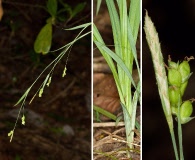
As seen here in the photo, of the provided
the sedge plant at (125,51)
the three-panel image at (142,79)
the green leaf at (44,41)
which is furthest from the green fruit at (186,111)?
the green leaf at (44,41)

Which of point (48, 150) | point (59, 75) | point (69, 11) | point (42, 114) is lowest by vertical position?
point (48, 150)

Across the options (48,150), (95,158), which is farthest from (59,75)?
(95,158)

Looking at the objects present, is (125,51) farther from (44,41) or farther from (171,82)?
(44,41)

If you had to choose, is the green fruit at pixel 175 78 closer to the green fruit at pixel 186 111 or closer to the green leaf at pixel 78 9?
the green fruit at pixel 186 111

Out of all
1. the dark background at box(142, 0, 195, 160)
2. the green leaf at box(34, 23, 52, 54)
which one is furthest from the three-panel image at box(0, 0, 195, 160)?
the green leaf at box(34, 23, 52, 54)

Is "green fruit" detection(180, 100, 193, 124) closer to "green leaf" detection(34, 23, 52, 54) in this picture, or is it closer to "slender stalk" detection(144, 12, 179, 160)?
"slender stalk" detection(144, 12, 179, 160)

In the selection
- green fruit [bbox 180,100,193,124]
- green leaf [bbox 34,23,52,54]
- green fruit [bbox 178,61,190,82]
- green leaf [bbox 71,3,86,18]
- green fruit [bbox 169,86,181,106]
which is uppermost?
green leaf [bbox 71,3,86,18]

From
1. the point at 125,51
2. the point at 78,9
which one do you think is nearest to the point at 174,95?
the point at 125,51

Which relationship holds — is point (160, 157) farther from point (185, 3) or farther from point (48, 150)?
point (48, 150)

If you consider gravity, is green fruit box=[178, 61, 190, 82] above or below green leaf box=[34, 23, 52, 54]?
below
